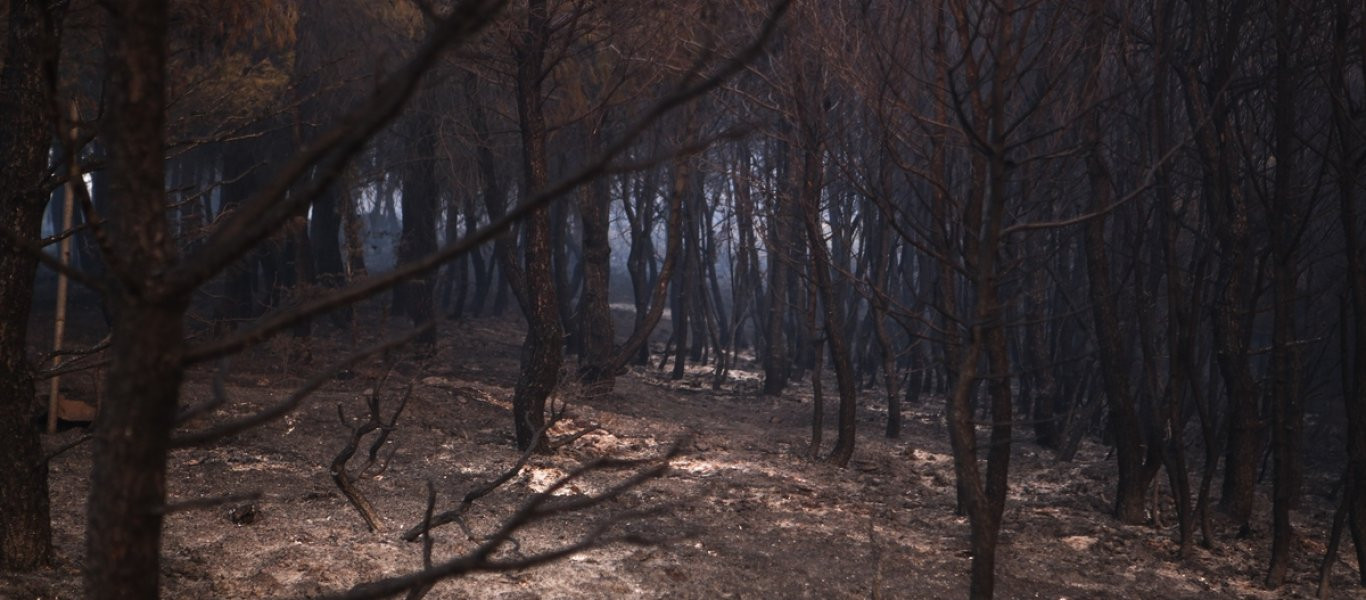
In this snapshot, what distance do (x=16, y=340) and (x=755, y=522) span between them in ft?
17.7

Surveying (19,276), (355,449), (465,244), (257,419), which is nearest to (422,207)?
(355,449)

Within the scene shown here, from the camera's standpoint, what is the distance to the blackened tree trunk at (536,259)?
10195 mm

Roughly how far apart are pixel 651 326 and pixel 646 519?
695 centimetres

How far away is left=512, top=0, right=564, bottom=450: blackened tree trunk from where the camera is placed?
10195mm

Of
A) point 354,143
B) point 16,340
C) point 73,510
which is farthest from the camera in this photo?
point 73,510

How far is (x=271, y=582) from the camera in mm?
5984

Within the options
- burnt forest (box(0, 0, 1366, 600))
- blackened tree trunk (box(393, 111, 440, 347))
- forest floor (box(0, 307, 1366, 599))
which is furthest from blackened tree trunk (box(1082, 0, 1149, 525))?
blackened tree trunk (box(393, 111, 440, 347))

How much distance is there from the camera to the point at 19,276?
5.05 meters

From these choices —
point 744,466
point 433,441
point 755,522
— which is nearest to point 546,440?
point 433,441

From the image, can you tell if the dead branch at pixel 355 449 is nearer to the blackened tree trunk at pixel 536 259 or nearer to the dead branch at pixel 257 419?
the blackened tree trunk at pixel 536 259

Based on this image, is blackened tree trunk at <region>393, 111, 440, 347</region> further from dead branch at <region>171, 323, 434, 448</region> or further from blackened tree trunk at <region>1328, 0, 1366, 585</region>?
dead branch at <region>171, 323, 434, 448</region>

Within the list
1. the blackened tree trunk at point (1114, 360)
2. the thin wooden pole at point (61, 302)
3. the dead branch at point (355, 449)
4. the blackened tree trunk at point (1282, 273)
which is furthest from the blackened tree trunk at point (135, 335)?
the blackened tree trunk at point (1114, 360)

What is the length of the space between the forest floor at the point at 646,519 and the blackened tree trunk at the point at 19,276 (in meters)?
0.32

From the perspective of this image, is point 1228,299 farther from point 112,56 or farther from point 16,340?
point 112,56
